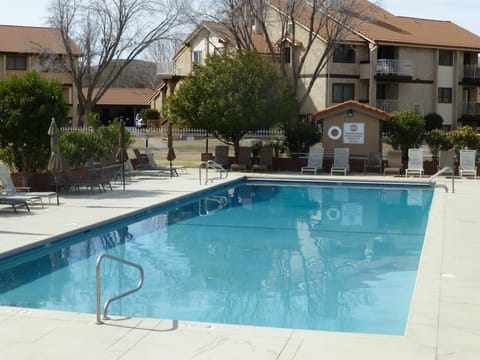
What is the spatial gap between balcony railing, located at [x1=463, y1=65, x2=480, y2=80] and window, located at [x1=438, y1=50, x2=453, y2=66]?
4.26 feet

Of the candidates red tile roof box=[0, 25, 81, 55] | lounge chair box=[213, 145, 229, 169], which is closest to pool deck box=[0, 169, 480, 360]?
lounge chair box=[213, 145, 229, 169]

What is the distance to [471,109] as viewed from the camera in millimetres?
51188

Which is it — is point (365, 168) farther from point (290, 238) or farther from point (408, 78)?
point (408, 78)

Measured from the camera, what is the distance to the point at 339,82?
47.7 m

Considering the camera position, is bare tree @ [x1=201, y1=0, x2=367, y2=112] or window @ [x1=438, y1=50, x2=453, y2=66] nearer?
bare tree @ [x1=201, y1=0, x2=367, y2=112]

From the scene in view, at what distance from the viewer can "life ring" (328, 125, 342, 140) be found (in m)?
30.8

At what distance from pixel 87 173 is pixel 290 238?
9.46m

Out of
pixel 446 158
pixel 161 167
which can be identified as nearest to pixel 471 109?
pixel 446 158

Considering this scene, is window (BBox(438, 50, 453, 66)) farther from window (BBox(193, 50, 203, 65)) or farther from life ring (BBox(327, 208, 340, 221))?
life ring (BBox(327, 208, 340, 221))

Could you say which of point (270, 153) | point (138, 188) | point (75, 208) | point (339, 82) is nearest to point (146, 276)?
point (75, 208)

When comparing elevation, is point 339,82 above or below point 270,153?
above

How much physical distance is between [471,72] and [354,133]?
24.2m

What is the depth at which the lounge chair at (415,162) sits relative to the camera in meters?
28.3

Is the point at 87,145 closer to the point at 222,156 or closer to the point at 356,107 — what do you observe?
the point at 222,156
